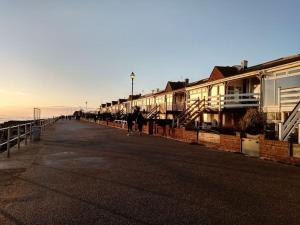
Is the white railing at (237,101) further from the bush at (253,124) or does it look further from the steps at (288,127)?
the steps at (288,127)

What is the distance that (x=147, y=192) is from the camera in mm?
7066

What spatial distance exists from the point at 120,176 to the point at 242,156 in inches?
245

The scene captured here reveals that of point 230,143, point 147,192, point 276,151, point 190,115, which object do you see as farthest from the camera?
point 190,115

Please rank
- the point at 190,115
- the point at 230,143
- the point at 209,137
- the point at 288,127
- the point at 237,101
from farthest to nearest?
the point at 190,115 → the point at 237,101 → the point at 209,137 → the point at 230,143 → the point at 288,127

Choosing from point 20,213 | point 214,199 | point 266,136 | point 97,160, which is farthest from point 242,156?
point 20,213

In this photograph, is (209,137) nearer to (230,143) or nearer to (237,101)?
(230,143)

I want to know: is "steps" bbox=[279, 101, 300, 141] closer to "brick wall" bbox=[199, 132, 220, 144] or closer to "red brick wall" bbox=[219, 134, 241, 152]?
"red brick wall" bbox=[219, 134, 241, 152]

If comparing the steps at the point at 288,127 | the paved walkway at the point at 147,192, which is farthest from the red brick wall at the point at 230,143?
the paved walkway at the point at 147,192

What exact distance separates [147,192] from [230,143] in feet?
28.7

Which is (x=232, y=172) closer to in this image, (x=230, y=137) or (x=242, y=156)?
(x=242, y=156)

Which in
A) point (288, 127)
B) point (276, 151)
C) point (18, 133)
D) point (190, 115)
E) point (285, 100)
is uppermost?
point (285, 100)

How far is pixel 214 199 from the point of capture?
6570 mm

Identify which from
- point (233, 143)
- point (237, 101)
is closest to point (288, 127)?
point (233, 143)

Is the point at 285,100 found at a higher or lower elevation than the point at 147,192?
higher
